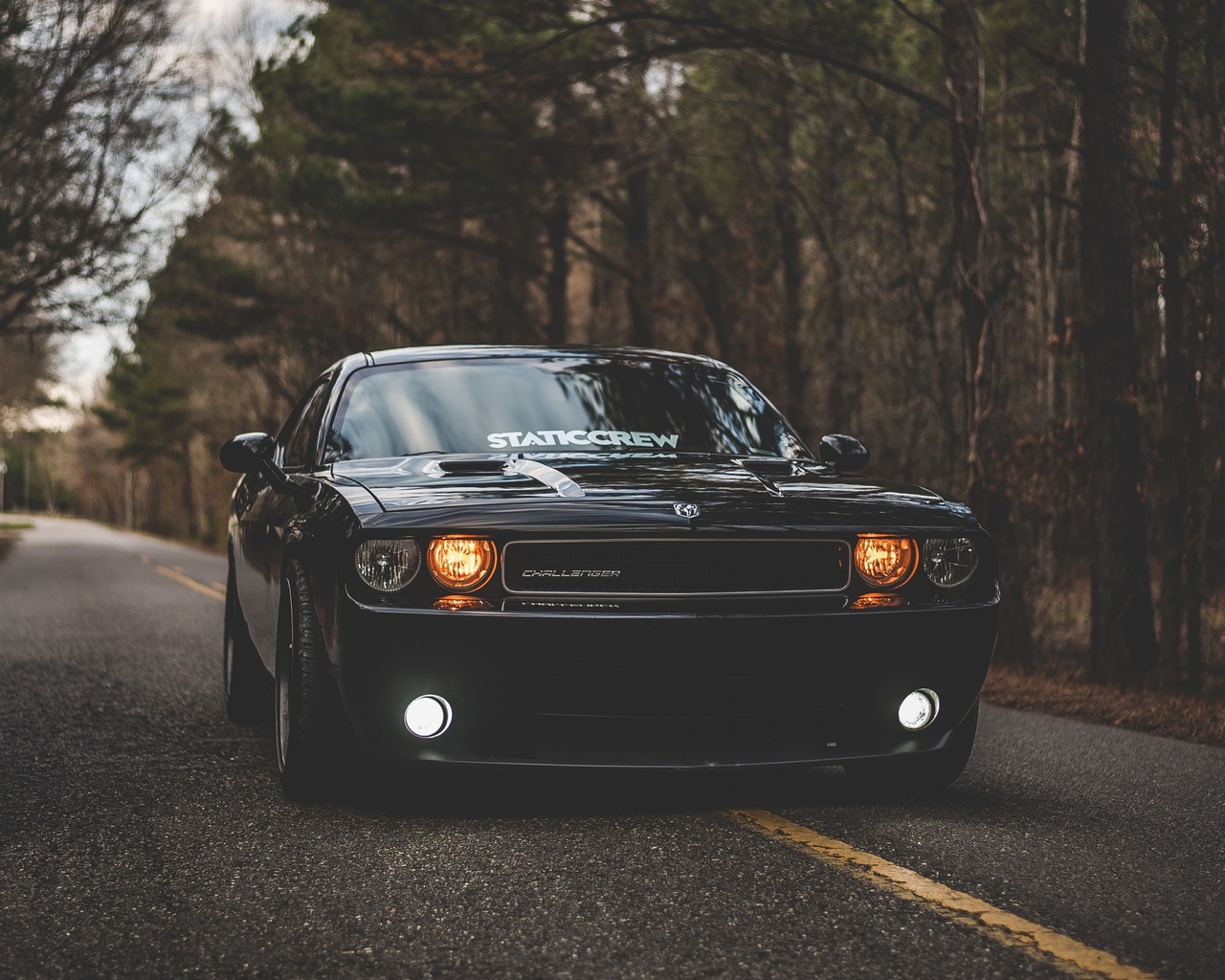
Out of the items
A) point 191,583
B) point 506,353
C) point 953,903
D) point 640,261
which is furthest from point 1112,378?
point 640,261

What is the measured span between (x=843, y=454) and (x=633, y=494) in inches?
66.4

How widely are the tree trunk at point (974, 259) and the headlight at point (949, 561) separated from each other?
5.84 meters

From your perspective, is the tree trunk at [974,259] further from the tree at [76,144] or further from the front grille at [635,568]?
the tree at [76,144]

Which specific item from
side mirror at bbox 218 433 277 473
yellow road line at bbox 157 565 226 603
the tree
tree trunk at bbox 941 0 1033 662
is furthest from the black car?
the tree

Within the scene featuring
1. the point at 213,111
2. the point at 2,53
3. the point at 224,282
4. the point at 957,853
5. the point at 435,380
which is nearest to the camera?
the point at 957,853

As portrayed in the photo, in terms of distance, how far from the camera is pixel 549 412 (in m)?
5.48

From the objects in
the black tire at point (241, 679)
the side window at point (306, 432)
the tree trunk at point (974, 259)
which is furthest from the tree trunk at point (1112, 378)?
the black tire at point (241, 679)

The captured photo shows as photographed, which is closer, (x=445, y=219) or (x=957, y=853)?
(x=957, y=853)

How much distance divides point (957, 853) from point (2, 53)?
67.9 feet

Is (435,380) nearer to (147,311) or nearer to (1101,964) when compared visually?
(1101,964)

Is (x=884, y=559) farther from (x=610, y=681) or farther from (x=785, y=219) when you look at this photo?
(x=785, y=219)

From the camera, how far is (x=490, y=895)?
3.61m

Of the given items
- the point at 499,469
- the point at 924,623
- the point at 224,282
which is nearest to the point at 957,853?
the point at 924,623

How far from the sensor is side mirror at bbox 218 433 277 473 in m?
5.78
